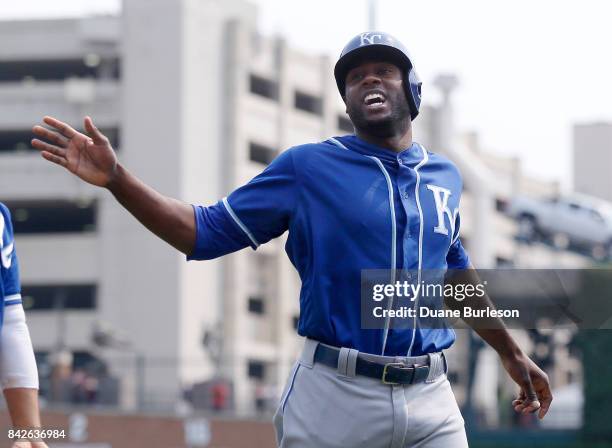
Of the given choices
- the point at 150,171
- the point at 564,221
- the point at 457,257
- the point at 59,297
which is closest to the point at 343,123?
the point at 150,171

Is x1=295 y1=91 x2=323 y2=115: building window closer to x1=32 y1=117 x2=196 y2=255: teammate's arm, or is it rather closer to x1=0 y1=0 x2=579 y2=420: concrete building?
x1=0 y1=0 x2=579 y2=420: concrete building

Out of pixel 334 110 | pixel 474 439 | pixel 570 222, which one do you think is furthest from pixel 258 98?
pixel 474 439

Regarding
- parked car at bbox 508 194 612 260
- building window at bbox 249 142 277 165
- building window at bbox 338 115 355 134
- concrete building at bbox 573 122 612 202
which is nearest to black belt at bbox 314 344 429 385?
parked car at bbox 508 194 612 260

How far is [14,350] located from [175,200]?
1.06m

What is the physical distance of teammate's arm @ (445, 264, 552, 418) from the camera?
5.85 metres

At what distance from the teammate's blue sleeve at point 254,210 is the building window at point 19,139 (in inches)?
2110

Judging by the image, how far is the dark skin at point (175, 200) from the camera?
16.4 ft

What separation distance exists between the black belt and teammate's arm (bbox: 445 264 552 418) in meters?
0.60

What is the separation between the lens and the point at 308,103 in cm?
6488

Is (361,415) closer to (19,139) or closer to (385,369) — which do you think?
(385,369)

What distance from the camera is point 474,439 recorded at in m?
25.1

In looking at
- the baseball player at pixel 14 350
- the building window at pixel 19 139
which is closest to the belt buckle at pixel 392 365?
the baseball player at pixel 14 350

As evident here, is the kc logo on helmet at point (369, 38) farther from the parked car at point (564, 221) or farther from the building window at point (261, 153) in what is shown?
the building window at point (261, 153)

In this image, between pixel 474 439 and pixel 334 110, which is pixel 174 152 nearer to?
pixel 334 110
